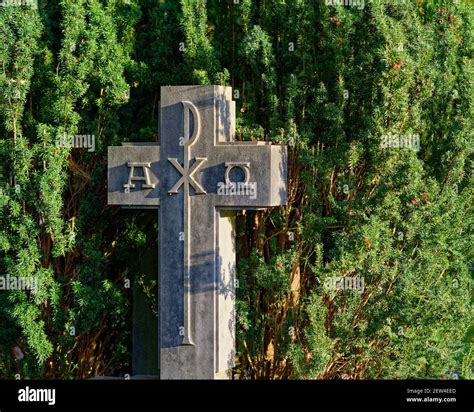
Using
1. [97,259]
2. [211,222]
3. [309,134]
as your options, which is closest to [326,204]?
[309,134]

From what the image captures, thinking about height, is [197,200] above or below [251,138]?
below

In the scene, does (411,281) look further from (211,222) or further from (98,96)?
(98,96)

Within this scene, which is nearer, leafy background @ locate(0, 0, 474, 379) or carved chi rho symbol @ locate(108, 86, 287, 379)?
carved chi rho symbol @ locate(108, 86, 287, 379)

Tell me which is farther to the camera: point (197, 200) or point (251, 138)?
point (251, 138)

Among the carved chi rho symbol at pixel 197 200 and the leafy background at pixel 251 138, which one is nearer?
the carved chi rho symbol at pixel 197 200
